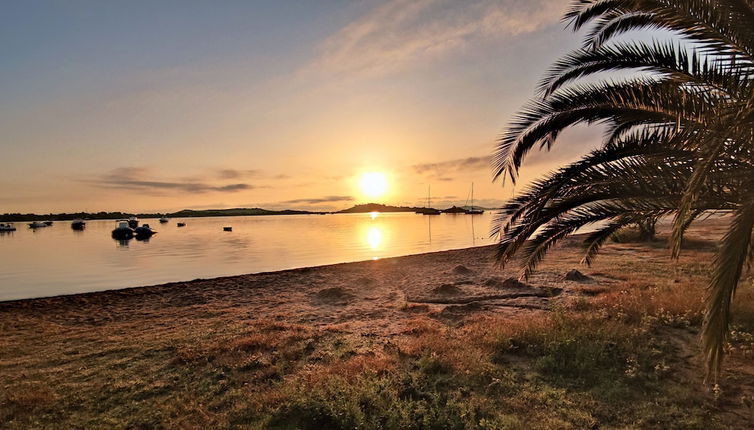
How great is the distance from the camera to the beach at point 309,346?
214 inches

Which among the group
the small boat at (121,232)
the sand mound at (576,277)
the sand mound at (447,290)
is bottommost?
the sand mound at (447,290)

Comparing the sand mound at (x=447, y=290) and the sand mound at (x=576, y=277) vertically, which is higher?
the sand mound at (x=576, y=277)

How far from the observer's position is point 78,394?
627 cm

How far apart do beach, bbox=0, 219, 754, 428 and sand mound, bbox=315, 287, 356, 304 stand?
69 millimetres

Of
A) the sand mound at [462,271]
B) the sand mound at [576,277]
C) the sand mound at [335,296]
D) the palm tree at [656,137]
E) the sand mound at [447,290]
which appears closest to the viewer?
the palm tree at [656,137]

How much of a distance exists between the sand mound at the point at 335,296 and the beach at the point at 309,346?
69 mm

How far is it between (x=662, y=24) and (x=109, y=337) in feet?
45.3

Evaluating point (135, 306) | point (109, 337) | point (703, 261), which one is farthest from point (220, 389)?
point (703, 261)

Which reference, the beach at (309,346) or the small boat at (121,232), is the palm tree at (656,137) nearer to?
the beach at (309,346)

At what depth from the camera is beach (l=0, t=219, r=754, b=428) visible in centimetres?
545

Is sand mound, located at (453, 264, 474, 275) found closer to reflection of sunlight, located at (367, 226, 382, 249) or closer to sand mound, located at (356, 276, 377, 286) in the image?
sand mound, located at (356, 276, 377, 286)

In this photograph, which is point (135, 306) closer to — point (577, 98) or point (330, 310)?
point (330, 310)

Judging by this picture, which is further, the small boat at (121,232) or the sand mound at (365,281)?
the small boat at (121,232)

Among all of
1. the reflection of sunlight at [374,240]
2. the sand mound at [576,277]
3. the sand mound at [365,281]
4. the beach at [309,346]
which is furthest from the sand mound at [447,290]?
the reflection of sunlight at [374,240]
